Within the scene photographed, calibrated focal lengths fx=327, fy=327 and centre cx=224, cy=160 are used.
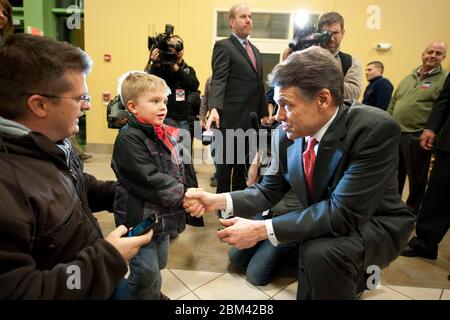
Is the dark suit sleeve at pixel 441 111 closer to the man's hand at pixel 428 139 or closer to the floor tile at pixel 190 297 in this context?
the man's hand at pixel 428 139

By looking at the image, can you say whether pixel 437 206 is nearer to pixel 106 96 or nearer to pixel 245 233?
pixel 245 233

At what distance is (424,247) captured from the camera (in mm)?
2201

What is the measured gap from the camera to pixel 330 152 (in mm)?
1104

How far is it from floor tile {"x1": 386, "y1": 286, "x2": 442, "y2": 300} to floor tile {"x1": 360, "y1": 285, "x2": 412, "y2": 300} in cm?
4

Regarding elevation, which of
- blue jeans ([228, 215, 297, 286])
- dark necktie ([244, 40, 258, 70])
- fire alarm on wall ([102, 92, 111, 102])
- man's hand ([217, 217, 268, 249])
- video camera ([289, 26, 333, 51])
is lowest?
blue jeans ([228, 215, 297, 286])

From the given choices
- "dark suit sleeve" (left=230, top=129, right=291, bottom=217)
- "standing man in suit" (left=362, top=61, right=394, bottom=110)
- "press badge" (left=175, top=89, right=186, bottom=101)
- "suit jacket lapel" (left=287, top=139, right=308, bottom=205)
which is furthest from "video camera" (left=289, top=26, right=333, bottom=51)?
"standing man in suit" (left=362, top=61, right=394, bottom=110)

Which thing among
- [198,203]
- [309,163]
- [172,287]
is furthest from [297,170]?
[172,287]

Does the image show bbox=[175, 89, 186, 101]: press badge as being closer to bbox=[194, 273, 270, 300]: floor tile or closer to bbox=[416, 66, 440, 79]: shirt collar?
bbox=[194, 273, 270, 300]: floor tile

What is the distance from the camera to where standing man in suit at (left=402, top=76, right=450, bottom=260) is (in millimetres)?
2133

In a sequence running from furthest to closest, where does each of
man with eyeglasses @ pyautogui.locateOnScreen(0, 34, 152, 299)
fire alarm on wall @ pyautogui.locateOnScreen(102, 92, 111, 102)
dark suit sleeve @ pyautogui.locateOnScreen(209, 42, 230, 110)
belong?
fire alarm on wall @ pyautogui.locateOnScreen(102, 92, 111, 102) → dark suit sleeve @ pyautogui.locateOnScreen(209, 42, 230, 110) → man with eyeglasses @ pyautogui.locateOnScreen(0, 34, 152, 299)

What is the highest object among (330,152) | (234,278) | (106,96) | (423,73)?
(423,73)

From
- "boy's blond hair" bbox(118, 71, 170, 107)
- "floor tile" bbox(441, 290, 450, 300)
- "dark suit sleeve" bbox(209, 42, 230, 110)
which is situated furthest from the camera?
"dark suit sleeve" bbox(209, 42, 230, 110)

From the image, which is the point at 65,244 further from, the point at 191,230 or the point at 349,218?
the point at 191,230

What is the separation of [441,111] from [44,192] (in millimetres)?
2485
